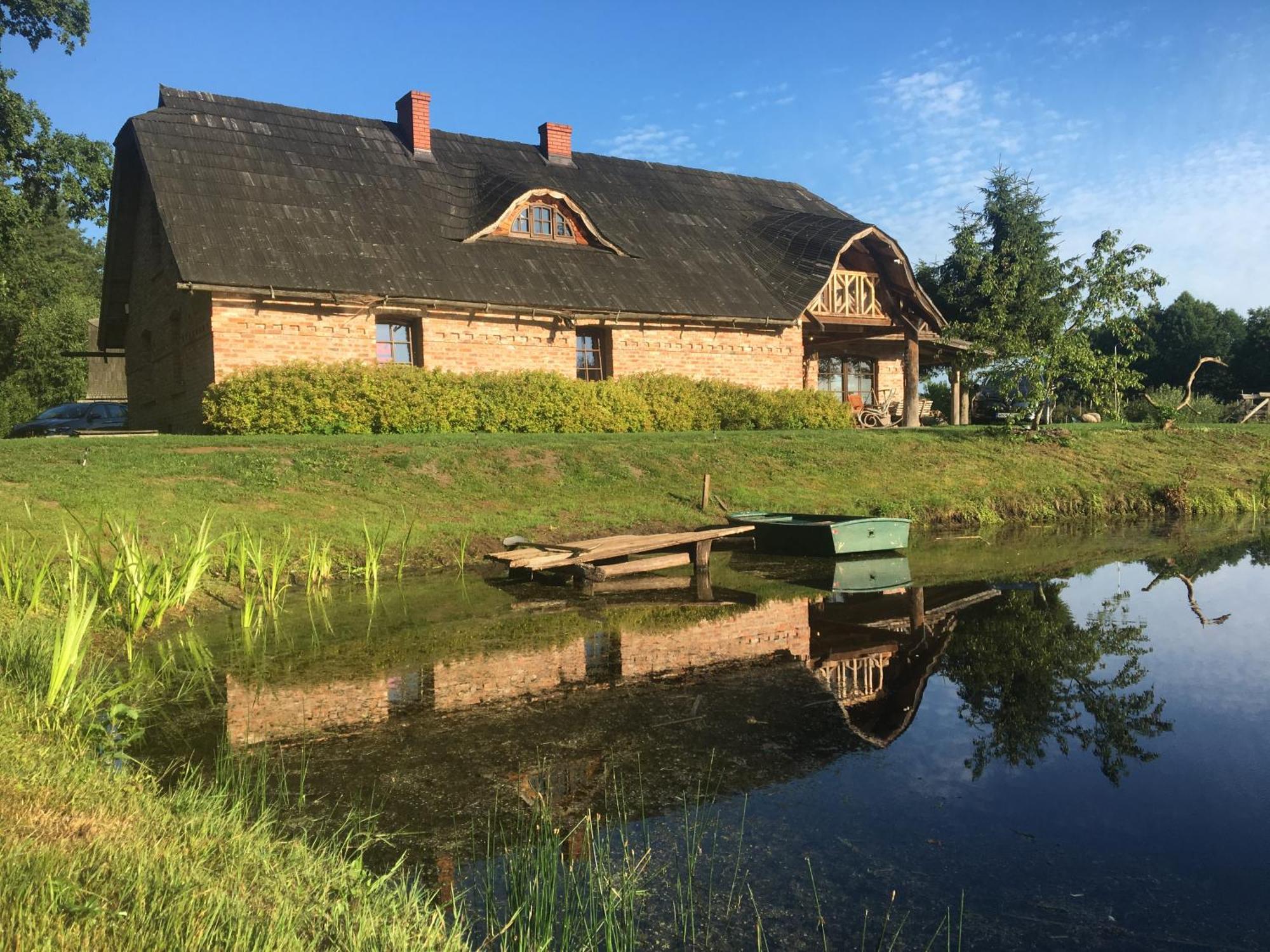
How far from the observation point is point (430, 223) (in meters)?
22.7

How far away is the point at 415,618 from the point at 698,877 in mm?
6123

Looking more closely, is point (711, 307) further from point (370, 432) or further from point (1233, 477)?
point (1233, 477)

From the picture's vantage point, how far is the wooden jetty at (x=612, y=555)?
11.9 meters

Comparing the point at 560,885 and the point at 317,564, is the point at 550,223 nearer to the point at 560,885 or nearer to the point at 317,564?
the point at 317,564

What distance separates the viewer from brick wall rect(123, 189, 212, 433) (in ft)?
64.6

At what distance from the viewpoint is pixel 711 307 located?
2431 centimetres

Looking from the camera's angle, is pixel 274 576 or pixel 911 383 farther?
pixel 911 383

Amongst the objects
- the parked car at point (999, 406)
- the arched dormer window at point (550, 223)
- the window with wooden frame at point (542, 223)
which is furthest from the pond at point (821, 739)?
the window with wooden frame at point (542, 223)

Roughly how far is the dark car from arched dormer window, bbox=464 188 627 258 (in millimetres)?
11620

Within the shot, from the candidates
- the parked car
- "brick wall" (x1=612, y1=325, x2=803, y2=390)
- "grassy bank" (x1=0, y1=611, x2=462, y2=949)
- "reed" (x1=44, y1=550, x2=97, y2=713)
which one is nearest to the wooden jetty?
"reed" (x1=44, y1=550, x2=97, y2=713)

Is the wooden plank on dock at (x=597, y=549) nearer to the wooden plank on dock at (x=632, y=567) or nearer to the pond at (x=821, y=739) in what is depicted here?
the wooden plank on dock at (x=632, y=567)

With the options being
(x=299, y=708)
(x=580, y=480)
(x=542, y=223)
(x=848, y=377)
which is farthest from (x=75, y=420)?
(x=299, y=708)

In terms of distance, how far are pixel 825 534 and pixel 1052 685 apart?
5937 mm

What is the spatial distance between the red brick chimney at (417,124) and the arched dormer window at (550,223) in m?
3.42
